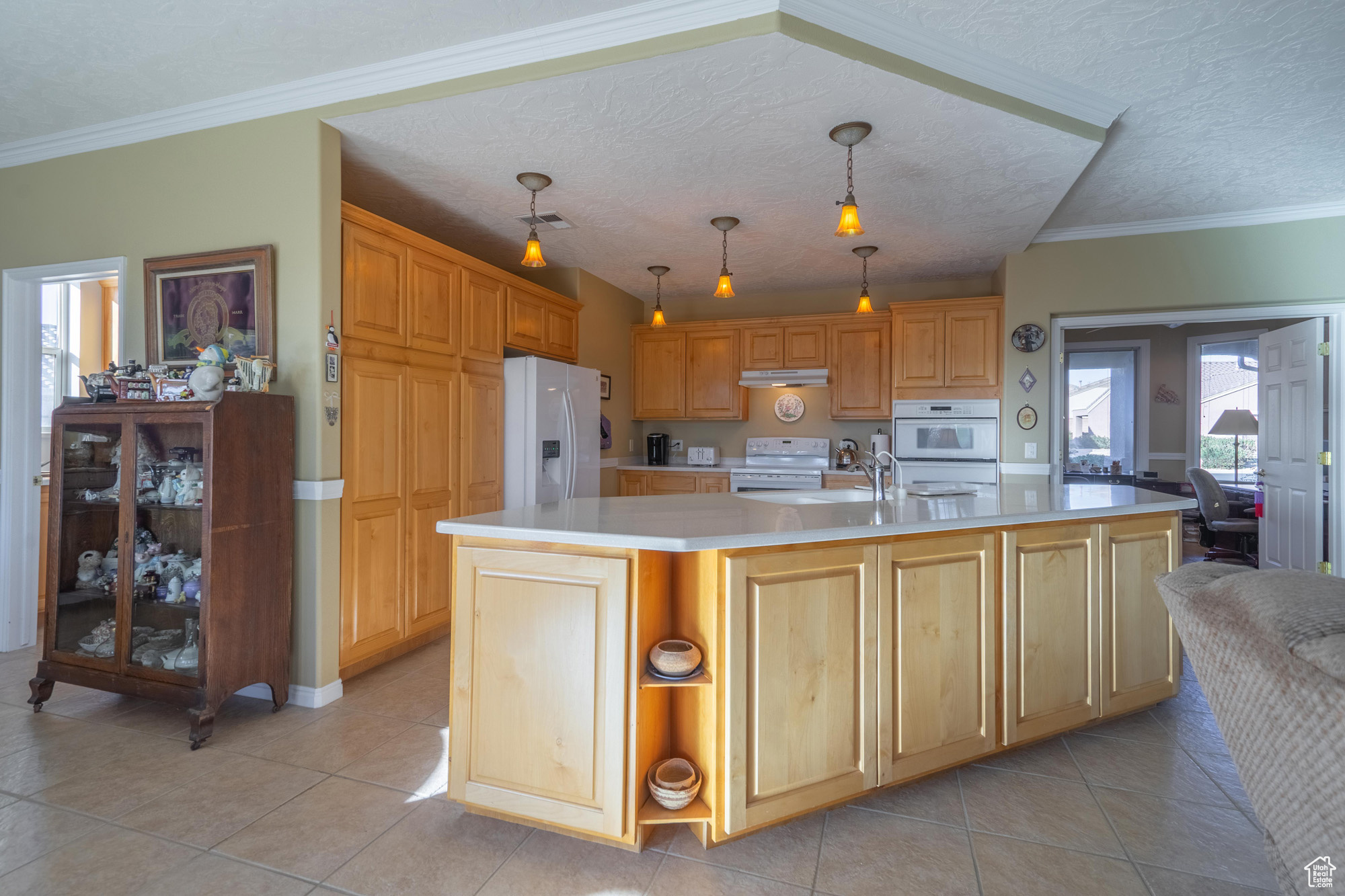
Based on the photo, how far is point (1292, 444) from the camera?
4137 mm

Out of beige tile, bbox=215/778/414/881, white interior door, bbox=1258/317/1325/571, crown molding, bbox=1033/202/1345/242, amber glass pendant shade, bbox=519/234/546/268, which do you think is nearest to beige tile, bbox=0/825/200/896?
beige tile, bbox=215/778/414/881

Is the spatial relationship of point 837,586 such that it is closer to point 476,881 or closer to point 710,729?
point 710,729

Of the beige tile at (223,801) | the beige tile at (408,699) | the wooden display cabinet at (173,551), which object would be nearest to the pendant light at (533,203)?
the wooden display cabinet at (173,551)

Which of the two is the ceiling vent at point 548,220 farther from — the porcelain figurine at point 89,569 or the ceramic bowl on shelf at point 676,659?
the ceramic bowl on shelf at point 676,659

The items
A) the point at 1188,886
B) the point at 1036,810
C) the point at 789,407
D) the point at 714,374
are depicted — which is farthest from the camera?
the point at 789,407

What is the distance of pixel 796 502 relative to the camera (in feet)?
8.44

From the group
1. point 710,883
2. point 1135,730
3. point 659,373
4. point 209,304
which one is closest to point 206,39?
point 209,304

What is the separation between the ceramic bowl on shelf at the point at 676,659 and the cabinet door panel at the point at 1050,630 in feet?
3.62

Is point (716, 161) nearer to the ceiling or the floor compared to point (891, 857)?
nearer to the ceiling

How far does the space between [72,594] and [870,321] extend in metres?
5.12

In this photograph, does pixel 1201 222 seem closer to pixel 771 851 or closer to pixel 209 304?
pixel 771 851

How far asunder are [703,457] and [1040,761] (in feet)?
12.8

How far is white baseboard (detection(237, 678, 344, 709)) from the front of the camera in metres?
2.64

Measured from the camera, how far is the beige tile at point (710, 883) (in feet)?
5.11
